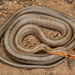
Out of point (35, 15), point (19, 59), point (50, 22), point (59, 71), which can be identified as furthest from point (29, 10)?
point (59, 71)

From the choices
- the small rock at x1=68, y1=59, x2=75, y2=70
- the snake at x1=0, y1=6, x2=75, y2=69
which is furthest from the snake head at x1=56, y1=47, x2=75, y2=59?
the small rock at x1=68, y1=59, x2=75, y2=70

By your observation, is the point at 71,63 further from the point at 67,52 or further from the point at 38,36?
the point at 38,36

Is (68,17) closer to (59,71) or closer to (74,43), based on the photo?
(74,43)

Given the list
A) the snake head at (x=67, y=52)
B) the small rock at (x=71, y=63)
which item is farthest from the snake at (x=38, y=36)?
the small rock at (x=71, y=63)

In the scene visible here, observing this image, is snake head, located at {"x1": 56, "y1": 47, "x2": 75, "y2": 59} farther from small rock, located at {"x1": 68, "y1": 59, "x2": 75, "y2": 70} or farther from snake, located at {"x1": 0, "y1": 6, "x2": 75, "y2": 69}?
small rock, located at {"x1": 68, "y1": 59, "x2": 75, "y2": 70}

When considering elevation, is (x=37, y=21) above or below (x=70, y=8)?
below

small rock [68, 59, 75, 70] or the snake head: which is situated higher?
the snake head

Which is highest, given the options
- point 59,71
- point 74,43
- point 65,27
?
point 65,27

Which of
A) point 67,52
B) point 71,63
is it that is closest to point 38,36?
point 67,52
